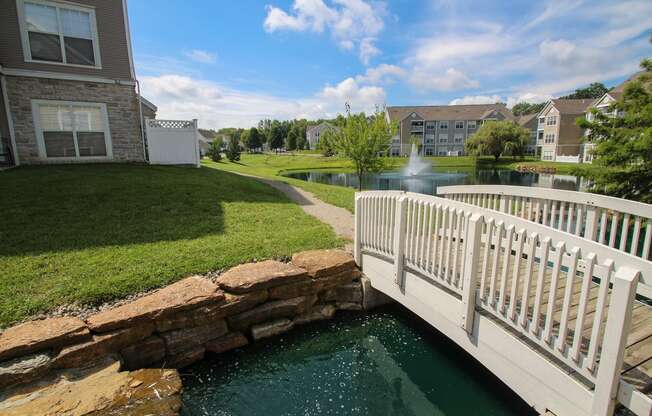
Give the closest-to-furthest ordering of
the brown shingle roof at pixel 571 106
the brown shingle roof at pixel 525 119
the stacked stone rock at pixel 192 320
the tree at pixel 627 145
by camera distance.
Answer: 1. the stacked stone rock at pixel 192 320
2. the tree at pixel 627 145
3. the brown shingle roof at pixel 571 106
4. the brown shingle roof at pixel 525 119

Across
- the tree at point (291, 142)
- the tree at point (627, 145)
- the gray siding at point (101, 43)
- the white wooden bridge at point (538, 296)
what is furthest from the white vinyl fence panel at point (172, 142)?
the tree at point (291, 142)

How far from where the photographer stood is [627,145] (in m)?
6.44

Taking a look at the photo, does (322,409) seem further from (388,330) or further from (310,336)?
(388,330)

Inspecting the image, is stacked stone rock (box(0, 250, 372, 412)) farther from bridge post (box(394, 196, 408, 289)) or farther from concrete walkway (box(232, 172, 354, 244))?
concrete walkway (box(232, 172, 354, 244))

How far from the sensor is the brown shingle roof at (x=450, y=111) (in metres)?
59.6

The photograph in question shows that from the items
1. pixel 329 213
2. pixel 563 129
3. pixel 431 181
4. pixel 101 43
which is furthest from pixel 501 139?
pixel 101 43

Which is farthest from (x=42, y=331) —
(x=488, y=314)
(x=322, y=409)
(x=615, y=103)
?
(x=615, y=103)

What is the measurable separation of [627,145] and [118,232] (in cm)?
987

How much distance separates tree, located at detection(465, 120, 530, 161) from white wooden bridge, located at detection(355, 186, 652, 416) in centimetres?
4537

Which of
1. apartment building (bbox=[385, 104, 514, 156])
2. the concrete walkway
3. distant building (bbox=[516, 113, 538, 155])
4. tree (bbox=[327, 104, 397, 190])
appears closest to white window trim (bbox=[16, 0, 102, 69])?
the concrete walkway

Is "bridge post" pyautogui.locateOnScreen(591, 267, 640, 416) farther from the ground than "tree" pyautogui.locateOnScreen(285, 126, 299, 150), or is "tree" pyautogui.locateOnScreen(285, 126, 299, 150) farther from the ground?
"tree" pyautogui.locateOnScreen(285, 126, 299, 150)

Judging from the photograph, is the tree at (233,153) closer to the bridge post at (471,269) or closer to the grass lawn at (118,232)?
the grass lawn at (118,232)

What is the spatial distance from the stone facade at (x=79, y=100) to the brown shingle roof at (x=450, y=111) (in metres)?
51.8

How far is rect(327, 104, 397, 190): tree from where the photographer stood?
14.1 m
